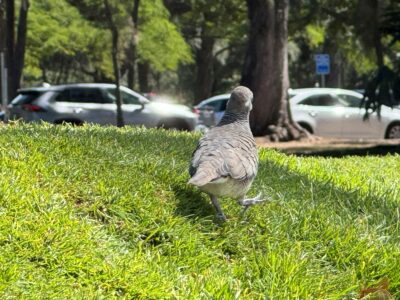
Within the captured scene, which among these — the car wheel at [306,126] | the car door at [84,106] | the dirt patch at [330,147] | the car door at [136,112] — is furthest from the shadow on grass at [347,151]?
the car door at [84,106]

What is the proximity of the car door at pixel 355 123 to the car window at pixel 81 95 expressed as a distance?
20.9 ft

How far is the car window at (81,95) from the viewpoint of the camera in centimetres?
1886

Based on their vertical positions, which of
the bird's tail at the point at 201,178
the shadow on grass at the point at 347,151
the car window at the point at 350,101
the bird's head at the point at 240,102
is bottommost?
the shadow on grass at the point at 347,151

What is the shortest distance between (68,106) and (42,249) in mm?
15041

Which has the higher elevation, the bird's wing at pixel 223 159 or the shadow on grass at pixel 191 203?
the bird's wing at pixel 223 159

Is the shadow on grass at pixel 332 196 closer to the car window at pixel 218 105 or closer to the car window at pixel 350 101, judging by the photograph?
the car window at pixel 350 101

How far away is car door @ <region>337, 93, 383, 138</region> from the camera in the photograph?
19.9 m

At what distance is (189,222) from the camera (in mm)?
4656

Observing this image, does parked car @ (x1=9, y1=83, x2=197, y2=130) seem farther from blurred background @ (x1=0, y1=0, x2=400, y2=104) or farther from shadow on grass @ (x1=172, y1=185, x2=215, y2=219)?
shadow on grass @ (x1=172, y1=185, x2=215, y2=219)

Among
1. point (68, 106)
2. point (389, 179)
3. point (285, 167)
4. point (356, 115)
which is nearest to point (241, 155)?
point (285, 167)

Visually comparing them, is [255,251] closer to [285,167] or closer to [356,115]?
[285,167]

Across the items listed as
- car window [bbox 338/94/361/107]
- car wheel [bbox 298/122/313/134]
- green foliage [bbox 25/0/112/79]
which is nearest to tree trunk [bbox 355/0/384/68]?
car window [bbox 338/94/361/107]

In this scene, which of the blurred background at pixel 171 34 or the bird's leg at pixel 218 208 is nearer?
the bird's leg at pixel 218 208

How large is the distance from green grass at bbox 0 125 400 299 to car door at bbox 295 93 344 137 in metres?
13.9
